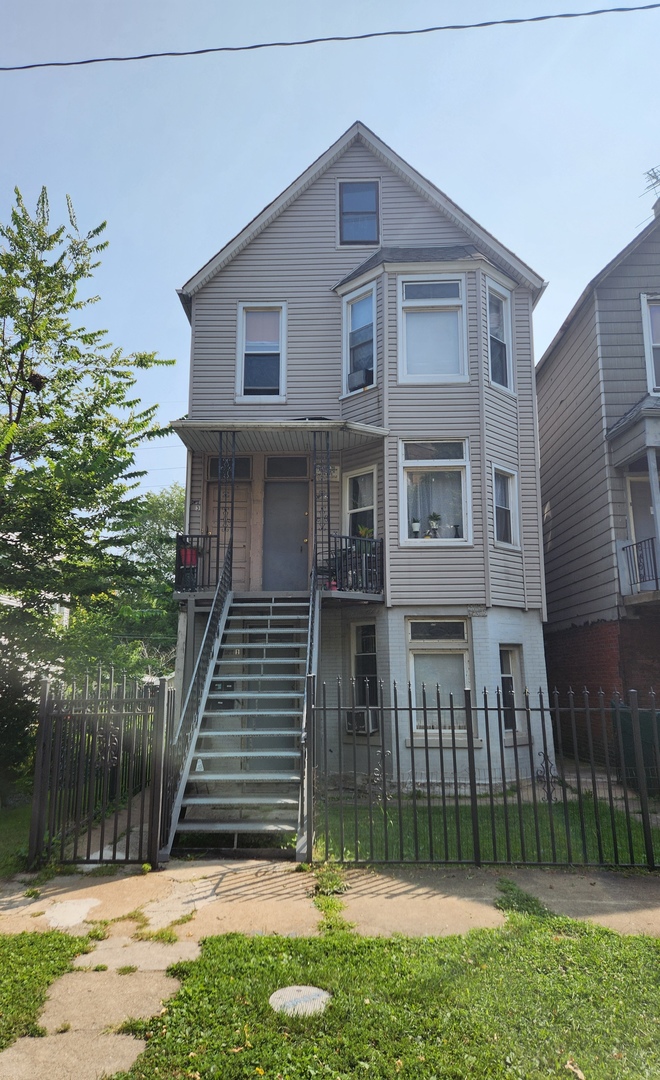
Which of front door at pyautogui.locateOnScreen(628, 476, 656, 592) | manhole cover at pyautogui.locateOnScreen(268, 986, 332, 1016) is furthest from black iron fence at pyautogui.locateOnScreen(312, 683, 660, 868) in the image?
front door at pyautogui.locateOnScreen(628, 476, 656, 592)

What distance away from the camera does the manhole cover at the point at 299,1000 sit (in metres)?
3.90

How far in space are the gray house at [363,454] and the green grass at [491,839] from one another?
2.26 metres

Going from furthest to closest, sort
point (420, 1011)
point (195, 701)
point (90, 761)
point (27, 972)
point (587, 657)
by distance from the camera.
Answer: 1. point (587, 657)
2. point (195, 701)
3. point (90, 761)
4. point (27, 972)
5. point (420, 1011)

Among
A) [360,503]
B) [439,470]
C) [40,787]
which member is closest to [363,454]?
[360,503]

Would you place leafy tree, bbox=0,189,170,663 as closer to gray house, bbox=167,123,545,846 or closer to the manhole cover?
gray house, bbox=167,123,545,846

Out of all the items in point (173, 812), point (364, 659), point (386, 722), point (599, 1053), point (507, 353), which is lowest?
point (599, 1053)

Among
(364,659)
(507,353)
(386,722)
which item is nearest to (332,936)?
(386,722)

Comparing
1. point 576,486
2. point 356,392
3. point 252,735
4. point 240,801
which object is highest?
point 356,392

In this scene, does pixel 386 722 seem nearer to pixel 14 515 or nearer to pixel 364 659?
pixel 364 659

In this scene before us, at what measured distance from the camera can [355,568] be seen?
11.7 metres

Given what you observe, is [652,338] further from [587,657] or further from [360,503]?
[360,503]

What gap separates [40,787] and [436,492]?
821 centimetres

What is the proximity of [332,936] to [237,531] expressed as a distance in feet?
29.2

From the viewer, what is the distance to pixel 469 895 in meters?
5.84
